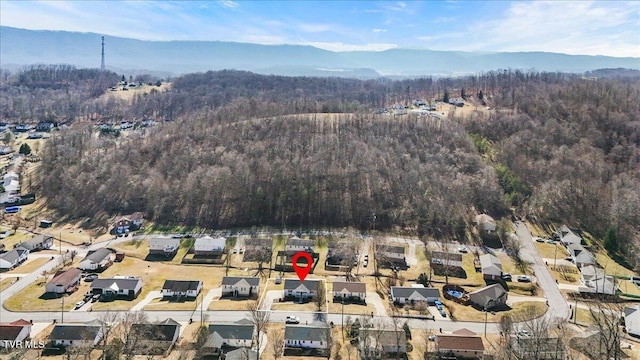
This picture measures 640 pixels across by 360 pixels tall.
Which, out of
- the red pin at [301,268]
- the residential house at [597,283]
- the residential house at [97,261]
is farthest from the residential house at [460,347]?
the residential house at [97,261]

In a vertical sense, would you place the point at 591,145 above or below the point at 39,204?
above

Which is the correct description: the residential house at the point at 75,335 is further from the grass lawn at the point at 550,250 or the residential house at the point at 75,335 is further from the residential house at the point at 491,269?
the grass lawn at the point at 550,250

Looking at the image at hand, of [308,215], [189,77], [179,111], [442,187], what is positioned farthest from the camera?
[189,77]

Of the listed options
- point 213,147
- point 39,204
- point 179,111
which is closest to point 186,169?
point 213,147

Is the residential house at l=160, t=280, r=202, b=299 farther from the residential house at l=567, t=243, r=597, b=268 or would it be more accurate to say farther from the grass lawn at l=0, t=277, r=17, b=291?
the residential house at l=567, t=243, r=597, b=268

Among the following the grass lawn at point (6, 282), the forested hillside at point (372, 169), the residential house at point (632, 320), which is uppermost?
the forested hillside at point (372, 169)

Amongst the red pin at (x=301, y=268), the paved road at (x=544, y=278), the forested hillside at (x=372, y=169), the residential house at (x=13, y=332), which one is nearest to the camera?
the residential house at (x=13, y=332)

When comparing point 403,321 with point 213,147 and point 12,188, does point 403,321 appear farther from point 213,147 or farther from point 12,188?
point 12,188
